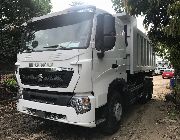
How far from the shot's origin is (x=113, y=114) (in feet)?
20.3

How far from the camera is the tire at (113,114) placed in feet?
19.7

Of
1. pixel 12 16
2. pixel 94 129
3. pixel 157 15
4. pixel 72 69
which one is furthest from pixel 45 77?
pixel 12 16

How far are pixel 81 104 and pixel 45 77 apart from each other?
104cm

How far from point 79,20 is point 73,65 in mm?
1031

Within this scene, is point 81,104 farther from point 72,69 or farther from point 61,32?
point 61,32

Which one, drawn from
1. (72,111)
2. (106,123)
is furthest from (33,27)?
(106,123)

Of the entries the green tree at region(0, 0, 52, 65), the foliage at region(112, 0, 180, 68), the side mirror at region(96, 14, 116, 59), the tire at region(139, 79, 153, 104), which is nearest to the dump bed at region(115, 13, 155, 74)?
the foliage at region(112, 0, 180, 68)

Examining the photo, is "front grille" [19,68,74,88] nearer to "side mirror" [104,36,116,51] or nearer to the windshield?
the windshield

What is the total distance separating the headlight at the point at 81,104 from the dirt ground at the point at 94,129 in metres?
1.19

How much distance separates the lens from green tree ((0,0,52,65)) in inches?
639

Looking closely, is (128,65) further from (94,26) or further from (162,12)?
(162,12)

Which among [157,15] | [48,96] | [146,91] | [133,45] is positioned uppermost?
[157,15]

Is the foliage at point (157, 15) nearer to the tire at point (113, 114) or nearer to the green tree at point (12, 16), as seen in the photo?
the tire at point (113, 114)

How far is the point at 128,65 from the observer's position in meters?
7.54
